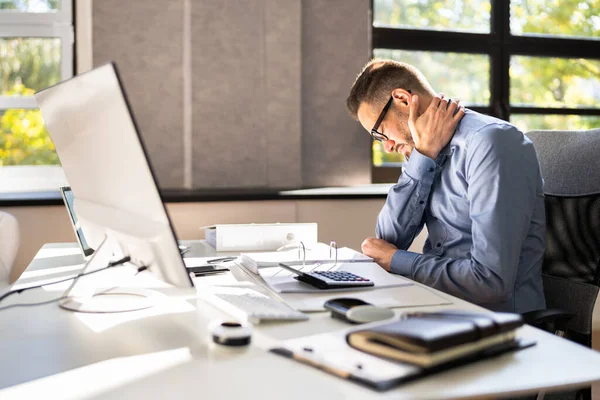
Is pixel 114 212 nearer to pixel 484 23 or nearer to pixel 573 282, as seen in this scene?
pixel 573 282

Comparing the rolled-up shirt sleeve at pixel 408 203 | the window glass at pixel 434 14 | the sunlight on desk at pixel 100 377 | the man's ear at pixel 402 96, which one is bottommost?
the sunlight on desk at pixel 100 377

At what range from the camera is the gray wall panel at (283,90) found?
373cm

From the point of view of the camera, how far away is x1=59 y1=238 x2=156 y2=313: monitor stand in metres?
1.40

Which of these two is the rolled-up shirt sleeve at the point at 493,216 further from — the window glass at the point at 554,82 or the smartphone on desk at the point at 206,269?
the window glass at the point at 554,82

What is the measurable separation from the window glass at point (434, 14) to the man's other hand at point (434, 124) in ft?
7.60

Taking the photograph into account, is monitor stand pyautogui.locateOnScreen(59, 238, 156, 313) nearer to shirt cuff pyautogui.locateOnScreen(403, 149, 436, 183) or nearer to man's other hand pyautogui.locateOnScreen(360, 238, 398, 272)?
man's other hand pyautogui.locateOnScreen(360, 238, 398, 272)

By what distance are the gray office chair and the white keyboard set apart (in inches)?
27.9

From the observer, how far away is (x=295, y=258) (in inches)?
76.4

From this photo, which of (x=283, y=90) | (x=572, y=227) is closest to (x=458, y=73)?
(x=283, y=90)

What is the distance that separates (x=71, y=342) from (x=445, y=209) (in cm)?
117

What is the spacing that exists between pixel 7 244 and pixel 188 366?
63.3 inches

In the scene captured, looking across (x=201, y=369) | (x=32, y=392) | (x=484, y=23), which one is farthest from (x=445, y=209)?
(x=484, y=23)

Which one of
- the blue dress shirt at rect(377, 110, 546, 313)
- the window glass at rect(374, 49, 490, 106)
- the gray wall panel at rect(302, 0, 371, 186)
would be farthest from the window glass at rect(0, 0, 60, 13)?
the blue dress shirt at rect(377, 110, 546, 313)

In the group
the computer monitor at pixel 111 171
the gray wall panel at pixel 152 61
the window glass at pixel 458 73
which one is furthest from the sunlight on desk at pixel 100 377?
the window glass at pixel 458 73
